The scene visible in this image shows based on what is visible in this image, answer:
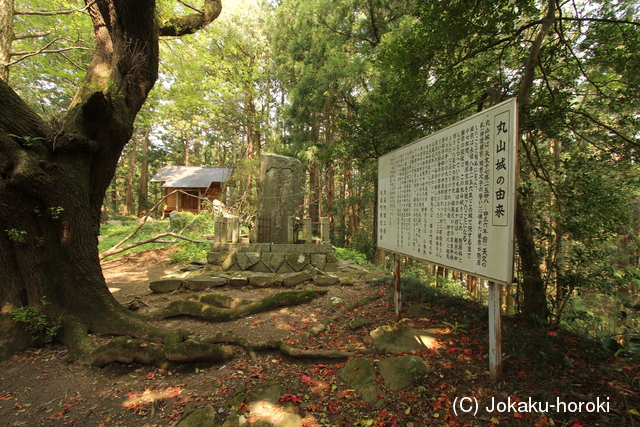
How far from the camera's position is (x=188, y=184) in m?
21.6

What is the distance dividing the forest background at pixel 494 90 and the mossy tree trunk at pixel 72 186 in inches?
63.2

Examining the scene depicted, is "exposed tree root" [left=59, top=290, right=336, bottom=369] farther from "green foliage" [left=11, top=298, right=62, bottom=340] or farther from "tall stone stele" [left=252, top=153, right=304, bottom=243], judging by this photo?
"tall stone stele" [left=252, top=153, right=304, bottom=243]

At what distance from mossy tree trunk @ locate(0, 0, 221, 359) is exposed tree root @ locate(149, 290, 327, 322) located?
0.75 metres

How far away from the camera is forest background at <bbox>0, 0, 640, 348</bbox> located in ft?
12.1

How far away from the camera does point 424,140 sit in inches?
142

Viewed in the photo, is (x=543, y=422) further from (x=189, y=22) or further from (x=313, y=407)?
(x=189, y=22)

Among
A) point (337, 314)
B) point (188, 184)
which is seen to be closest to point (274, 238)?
point (337, 314)

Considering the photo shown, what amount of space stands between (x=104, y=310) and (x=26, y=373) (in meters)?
0.97

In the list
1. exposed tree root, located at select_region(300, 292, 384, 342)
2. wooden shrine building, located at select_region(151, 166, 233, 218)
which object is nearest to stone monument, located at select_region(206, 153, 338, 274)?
exposed tree root, located at select_region(300, 292, 384, 342)

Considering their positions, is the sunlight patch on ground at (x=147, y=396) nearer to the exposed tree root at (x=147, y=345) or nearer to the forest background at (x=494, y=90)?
the exposed tree root at (x=147, y=345)

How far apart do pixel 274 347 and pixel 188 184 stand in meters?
20.7

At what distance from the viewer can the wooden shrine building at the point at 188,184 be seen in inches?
851

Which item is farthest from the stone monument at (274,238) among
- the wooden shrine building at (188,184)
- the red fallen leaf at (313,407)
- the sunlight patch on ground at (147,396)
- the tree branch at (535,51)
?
the wooden shrine building at (188,184)

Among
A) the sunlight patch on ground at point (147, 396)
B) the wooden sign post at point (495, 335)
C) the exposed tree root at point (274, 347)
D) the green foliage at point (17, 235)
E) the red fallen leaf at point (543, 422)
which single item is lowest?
the sunlight patch on ground at point (147, 396)
